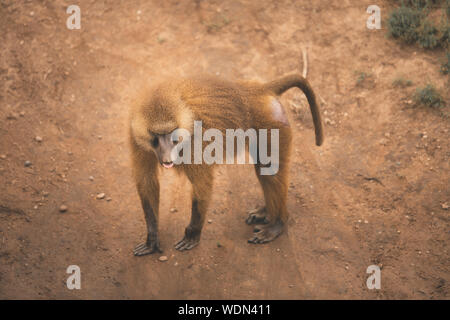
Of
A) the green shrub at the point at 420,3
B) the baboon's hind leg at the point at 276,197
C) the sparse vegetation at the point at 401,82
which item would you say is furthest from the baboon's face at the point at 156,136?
the green shrub at the point at 420,3

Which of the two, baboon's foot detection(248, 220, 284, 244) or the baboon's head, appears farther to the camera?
baboon's foot detection(248, 220, 284, 244)

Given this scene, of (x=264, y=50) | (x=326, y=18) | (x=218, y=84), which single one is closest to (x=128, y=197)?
(x=218, y=84)

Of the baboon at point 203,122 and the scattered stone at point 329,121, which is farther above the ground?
the scattered stone at point 329,121

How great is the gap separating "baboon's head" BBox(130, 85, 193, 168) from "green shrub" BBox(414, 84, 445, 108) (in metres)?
3.33

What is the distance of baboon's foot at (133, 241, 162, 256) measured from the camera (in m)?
4.32

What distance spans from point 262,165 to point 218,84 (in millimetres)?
895

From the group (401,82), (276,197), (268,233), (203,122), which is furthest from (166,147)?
(401,82)

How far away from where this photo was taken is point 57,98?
586 cm

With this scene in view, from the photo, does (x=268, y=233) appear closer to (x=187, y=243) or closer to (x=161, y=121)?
(x=187, y=243)

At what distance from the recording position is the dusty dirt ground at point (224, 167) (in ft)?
13.5

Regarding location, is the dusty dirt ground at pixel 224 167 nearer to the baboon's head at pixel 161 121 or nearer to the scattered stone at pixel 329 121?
the scattered stone at pixel 329 121

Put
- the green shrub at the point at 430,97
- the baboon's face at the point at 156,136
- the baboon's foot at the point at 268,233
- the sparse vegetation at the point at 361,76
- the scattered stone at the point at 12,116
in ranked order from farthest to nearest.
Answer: the sparse vegetation at the point at 361,76 < the scattered stone at the point at 12,116 < the green shrub at the point at 430,97 < the baboon's foot at the point at 268,233 < the baboon's face at the point at 156,136

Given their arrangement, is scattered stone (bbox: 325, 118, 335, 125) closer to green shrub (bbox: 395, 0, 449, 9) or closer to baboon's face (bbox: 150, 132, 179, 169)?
green shrub (bbox: 395, 0, 449, 9)

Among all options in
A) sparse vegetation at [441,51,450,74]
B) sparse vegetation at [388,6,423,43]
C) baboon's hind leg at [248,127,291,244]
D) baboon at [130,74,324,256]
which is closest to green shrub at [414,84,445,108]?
sparse vegetation at [441,51,450,74]
